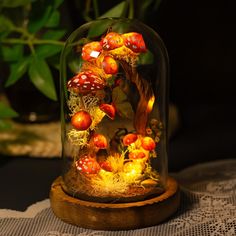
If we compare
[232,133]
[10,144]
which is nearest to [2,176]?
[10,144]

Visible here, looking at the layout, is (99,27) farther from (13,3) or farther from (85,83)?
(13,3)

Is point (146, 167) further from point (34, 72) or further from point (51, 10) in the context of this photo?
point (51, 10)

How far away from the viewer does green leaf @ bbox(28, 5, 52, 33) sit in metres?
1.16

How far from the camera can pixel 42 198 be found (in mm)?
960

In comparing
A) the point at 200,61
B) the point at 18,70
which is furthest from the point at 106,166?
the point at 200,61

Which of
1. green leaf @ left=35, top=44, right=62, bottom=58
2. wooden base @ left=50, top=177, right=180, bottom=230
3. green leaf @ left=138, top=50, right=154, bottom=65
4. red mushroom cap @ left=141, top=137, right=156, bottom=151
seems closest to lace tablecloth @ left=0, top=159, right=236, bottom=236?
wooden base @ left=50, top=177, right=180, bottom=230

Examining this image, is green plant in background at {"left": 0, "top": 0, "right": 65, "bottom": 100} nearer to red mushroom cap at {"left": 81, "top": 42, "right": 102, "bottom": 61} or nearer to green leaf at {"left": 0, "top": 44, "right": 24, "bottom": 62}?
green leaf at {"left": 0, "top": 44, "right": 24, "bottom": 62}

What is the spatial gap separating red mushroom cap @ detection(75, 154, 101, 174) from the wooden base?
0.16 feet

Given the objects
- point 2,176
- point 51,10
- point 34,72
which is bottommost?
point 2,176

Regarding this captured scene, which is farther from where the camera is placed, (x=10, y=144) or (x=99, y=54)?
(x=10, y=144)

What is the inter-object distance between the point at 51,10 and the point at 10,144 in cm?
31

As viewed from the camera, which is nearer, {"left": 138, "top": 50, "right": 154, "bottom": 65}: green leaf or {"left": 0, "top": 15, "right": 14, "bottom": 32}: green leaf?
{"left": 138, "top": 50, "right": 154, "bottom": 65}: green leaf

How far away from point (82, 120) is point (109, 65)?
0.09m

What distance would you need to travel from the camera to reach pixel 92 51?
2.78 feet
